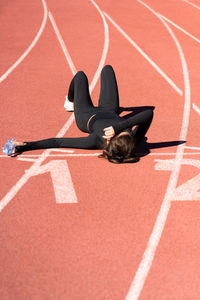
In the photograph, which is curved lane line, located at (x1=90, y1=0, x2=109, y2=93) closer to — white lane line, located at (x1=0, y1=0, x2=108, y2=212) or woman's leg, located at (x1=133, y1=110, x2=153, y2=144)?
white lane line, located at (x1=0, y1=0, x2=108, y2=212)

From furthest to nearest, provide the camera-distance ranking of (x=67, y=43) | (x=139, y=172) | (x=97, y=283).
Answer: (x=67, y=43) < (x=139, y=172) < (x=97, y=283)

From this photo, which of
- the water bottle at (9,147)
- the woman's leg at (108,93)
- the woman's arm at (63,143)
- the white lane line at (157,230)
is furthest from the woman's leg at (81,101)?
the white lane line at (157,230)

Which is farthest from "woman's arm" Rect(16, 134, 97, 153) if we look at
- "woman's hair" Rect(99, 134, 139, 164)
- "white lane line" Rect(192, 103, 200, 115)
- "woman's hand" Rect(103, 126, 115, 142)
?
"white lane line" Rect(192, 103, 200, 115)

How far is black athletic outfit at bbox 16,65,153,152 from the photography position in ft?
22.3

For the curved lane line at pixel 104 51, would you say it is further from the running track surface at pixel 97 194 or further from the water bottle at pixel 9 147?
the water bottle at pixel 9 147

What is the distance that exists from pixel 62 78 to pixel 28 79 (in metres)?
0.72

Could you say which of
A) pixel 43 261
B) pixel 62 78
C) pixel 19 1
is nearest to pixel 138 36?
pixel 62 78

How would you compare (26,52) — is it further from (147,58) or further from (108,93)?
(108,93)

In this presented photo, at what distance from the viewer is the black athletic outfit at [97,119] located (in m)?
6.79

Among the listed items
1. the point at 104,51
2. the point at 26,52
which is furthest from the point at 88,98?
the point at 104,51

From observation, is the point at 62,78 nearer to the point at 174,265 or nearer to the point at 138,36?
the point at 138,36

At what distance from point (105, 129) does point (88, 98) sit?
150 cm

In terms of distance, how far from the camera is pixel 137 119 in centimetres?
671

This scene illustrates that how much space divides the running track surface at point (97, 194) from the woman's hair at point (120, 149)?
0.65ft
